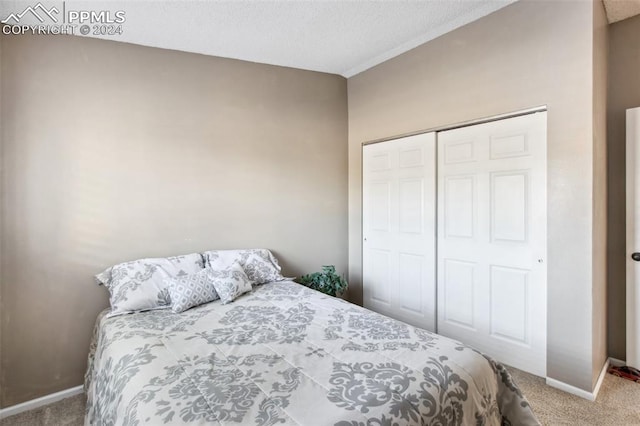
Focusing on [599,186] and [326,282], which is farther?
[326,282]

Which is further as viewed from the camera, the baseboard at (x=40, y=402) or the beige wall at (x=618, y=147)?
the beige wall at (x=618, y=147)

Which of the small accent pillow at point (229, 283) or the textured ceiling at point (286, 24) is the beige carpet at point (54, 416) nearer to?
the small accent pillow at point (229, 283)

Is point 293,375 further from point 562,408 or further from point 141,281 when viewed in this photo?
Answer: point 562,408

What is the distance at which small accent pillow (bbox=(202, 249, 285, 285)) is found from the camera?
2781 millimetres

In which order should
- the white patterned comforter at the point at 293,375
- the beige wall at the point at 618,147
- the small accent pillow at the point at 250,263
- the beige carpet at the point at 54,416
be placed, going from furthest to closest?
the small accent pillow at the point at 250,263
the beige wall at the point at 618,147
the beige carpet at the point at 54,416
the white patterned comforter at the point at 293,375

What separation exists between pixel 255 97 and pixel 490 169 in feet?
6.97

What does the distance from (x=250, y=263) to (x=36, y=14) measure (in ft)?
7.27

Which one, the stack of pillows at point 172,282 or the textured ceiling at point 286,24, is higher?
the textured ceiling at point 286,24

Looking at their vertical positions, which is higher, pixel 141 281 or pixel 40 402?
pixel 141 281

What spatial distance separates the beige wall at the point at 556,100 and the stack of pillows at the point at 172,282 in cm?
216

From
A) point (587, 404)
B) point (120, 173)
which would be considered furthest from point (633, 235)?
point (120, 173)

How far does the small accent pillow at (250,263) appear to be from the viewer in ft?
Answer: 9.12

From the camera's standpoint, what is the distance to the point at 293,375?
4.50ft
